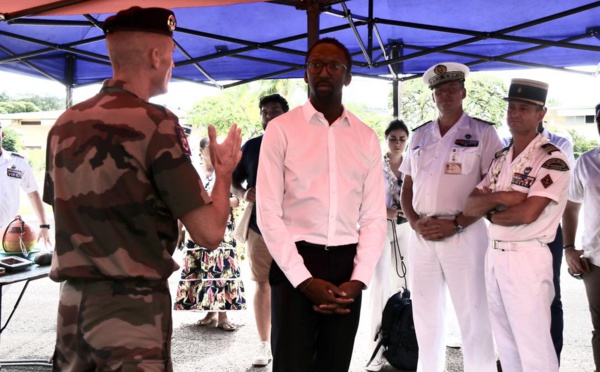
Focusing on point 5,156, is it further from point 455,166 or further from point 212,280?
point 455,166

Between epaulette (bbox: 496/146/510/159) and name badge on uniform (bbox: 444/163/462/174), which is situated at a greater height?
epaulette (bbox: 496/146/510/159)

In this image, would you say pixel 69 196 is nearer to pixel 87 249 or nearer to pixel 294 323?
pixel 87 249

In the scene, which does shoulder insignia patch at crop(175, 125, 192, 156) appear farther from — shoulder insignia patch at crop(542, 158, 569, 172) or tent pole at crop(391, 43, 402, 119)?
tent pole at crop(391, 43, 402, 119)

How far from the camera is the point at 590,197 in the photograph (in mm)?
4043

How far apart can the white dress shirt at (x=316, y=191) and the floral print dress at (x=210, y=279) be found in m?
3.42

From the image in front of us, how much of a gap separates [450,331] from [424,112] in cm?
1858

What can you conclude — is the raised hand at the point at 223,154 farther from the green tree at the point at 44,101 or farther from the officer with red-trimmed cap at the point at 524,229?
the green tree at the point at 44,101

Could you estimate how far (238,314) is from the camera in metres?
6.84

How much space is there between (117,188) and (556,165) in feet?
8.23

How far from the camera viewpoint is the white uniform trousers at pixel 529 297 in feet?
11.1

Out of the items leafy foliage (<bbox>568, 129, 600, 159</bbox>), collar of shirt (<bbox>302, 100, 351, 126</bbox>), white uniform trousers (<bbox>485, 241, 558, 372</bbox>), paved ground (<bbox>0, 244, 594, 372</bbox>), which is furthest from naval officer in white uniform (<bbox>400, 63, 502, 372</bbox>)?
leafy foliage (<bbox>568, 129, 600, 159</bbox>)

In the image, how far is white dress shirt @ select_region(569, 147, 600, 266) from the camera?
396 cm

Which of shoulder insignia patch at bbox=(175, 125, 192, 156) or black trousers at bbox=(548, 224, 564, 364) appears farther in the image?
black trousers at bbox=(548, 224, 564, 364)

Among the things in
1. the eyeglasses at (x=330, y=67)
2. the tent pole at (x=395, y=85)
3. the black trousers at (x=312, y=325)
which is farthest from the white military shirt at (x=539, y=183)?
the tent pole at (x=395, y=85)
